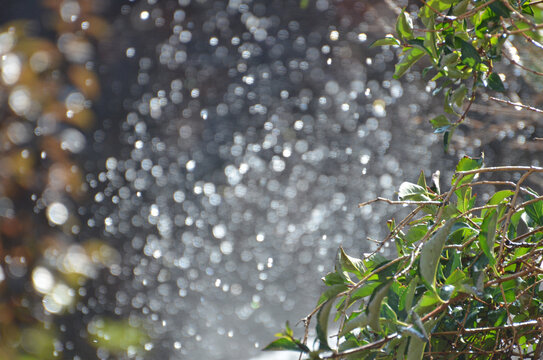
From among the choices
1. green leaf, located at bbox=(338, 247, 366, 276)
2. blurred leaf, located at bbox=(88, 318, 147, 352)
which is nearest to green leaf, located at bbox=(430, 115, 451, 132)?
green leaf, located at bbox=(338, 247, 366, 276)

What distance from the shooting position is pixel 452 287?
0.84 feet

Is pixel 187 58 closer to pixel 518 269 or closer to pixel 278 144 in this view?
pixel 278 144

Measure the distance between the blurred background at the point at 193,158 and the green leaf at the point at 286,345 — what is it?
0.91 metres

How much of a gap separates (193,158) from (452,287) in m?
1.00

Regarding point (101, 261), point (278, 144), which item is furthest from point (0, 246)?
point (278, 144)

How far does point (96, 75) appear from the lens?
1.09 meters

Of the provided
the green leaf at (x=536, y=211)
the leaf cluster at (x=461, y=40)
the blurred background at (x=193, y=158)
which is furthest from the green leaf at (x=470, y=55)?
the blurred background at (x=193, y=158)

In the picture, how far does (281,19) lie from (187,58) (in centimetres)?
27

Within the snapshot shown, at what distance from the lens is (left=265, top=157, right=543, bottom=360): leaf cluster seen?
25cm

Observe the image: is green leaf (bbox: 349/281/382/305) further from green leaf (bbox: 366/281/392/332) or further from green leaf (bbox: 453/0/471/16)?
green leaf (bbox: 453/0/471/16)

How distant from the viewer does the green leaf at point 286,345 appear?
230mm

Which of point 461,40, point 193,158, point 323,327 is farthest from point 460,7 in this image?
point 193,158

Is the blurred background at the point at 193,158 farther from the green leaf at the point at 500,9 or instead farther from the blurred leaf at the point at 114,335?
the green leaf at the point at 500,9

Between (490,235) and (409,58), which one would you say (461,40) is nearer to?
(409,58)
